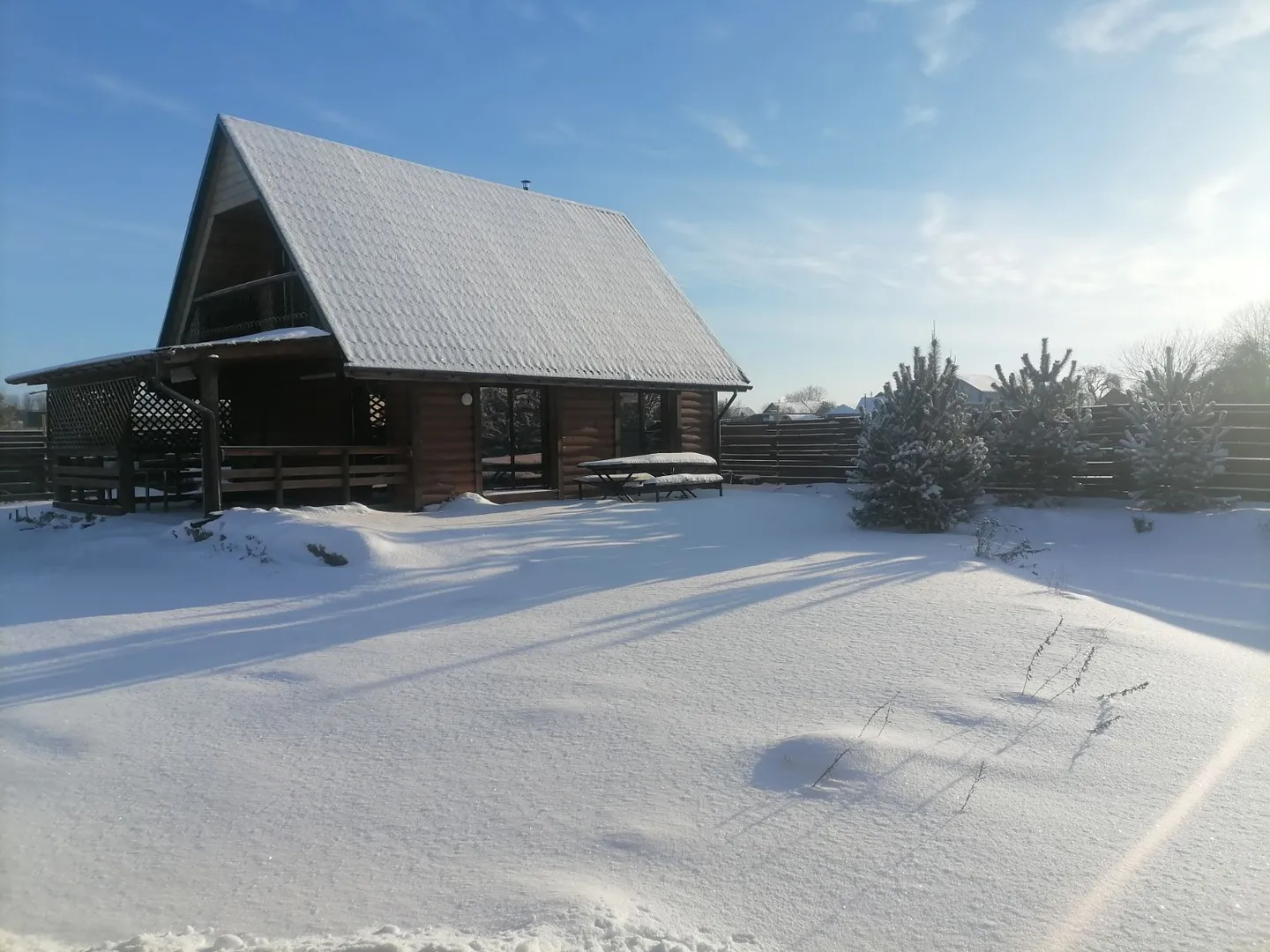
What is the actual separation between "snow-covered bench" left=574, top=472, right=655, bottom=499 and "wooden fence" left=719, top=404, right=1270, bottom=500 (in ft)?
12.4

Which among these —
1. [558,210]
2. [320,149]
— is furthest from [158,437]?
[558,210]

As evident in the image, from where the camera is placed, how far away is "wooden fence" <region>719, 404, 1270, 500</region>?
47.9ft

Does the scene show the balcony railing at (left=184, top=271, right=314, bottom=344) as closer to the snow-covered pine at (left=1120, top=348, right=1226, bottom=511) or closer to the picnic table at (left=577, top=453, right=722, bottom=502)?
the picnic table at (left=577, top=453, right=722, bottom=502)

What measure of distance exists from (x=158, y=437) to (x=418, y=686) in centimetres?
1186

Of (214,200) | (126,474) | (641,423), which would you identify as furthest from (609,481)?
(214,200)

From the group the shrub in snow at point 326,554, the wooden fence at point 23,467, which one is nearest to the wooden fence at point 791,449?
the shrub in snow at point 326,554

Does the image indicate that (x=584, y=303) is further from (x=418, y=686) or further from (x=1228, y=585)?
(x=418, y=686)

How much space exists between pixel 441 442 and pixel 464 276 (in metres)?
3.73

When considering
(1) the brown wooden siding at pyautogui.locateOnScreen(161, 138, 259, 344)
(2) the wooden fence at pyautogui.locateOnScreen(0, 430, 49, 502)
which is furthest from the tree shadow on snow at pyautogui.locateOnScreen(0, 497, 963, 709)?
(2) the wooden fence at pyautogui.locateOnScreen(0, 430, 49, 502)

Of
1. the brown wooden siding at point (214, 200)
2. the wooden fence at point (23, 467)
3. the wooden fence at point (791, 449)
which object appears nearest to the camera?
the brown wooden siding at point (214, 200)

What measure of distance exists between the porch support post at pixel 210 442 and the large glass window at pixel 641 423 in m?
8.18

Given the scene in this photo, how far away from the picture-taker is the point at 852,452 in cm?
2097

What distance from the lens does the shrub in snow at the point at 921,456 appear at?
1293cm

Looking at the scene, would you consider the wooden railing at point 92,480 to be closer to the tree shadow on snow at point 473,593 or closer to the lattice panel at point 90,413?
the lattice panel at point 90,413
